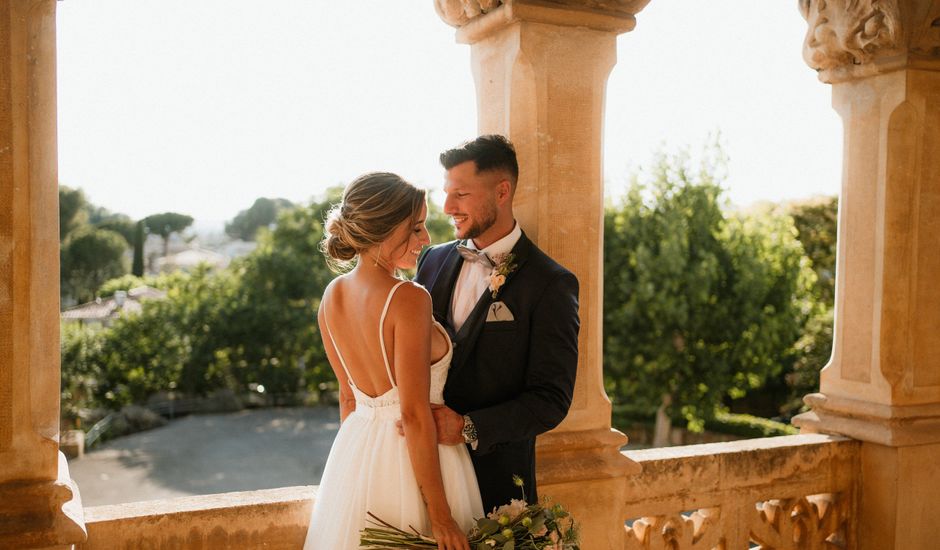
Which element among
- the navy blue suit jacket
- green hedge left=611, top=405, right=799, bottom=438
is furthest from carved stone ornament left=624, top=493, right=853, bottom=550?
green hedge left=611, top=405, right=799, bottom=438

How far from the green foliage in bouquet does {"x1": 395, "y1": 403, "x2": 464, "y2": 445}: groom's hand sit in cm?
24

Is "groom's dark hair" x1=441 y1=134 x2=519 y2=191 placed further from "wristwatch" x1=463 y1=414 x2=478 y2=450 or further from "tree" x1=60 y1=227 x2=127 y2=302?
"tree" x1=60 y1=227 x2=127 y2=302

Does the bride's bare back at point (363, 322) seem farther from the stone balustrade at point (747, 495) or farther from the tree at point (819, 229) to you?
the tree at point (819, 229)

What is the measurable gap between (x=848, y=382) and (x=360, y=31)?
147ft

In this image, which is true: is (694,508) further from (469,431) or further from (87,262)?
(87,262)

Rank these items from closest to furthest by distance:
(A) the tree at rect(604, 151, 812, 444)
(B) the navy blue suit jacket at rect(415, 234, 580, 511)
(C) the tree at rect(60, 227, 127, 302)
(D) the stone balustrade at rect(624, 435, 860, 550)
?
(B) the navy blue suit jacket at rect(415, 234, 580, 511) < (D) the stone balustrade at rect(624, 435, 860, 550) < (A) the tree at rect(604, 151, 812, 444) < (C) the tree at rect(60, 227, 127, 302)

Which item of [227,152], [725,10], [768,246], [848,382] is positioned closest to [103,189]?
[227,152]

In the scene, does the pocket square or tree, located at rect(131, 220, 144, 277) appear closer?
the pocket square

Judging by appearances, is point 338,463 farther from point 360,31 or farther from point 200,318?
point 360,31

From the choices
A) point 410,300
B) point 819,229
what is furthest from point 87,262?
point 410,300

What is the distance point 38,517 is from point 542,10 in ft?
7.79

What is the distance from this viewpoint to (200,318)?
32.7m

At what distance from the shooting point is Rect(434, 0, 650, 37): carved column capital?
320cm

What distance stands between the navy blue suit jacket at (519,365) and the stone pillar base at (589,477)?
48 centimetres
